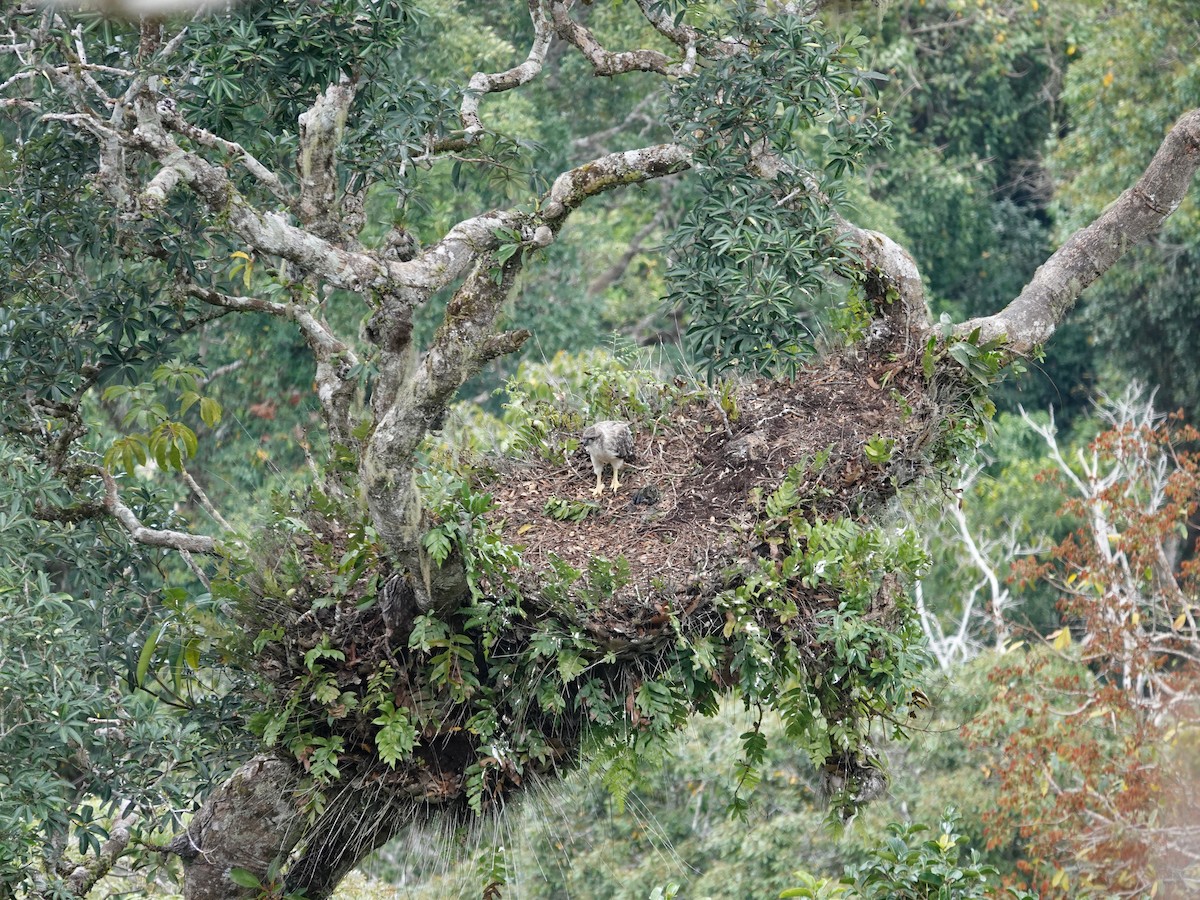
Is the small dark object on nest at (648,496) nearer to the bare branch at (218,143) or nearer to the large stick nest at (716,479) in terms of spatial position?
the large stick nest at (716,479)

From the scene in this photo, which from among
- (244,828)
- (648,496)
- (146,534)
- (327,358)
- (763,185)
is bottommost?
(244,828)

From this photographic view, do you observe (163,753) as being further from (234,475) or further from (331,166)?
(234,475)

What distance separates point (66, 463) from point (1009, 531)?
39.8ft

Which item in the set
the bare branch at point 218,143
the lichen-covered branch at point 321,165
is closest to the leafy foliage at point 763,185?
the lichen-covered branch at point 321,165

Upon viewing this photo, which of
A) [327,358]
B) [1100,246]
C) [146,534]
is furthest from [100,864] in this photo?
[1100,246]

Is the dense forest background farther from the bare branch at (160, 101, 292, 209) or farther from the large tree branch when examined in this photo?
the bare branch at (160, 101, 292, 209)

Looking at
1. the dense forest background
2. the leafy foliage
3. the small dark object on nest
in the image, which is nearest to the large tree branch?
the dense forest background

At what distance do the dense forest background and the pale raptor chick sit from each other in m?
0.49

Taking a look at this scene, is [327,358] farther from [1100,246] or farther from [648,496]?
[1100,246]

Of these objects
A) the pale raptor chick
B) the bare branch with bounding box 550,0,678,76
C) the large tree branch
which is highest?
the bare branch with bounding box 550,0,678,76

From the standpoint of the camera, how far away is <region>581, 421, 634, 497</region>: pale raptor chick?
228 inches

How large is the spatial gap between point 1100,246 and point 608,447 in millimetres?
2285

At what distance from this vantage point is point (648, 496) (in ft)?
18.7

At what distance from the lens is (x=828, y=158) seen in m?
5.86
